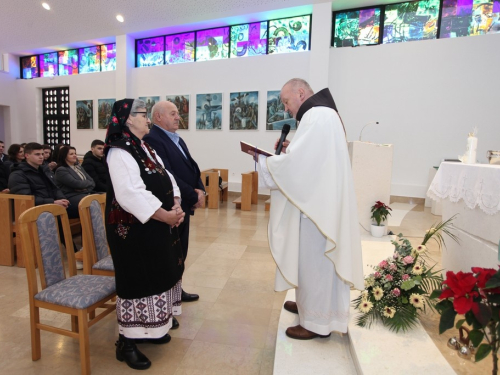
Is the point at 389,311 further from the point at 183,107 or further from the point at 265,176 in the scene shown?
the point at 183,107

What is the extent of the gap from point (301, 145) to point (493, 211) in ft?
4.66

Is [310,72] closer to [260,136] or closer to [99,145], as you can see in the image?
[260,136]

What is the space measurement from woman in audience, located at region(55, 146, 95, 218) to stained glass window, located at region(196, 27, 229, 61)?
6.40 m

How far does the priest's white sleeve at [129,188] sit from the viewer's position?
1.79 meters

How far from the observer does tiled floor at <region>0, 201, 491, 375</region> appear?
2.08 metres

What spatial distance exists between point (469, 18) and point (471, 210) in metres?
7.12

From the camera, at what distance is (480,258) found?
2.38 metres

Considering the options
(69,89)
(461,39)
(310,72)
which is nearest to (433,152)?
(461,39)

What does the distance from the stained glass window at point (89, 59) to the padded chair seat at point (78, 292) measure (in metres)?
11.3

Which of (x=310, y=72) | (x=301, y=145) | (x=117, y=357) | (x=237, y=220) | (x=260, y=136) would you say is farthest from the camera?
(x=260, y=136)

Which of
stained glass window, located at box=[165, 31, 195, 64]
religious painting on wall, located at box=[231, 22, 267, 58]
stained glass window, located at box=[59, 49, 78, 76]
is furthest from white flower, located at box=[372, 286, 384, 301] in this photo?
stained glass window, located at box=[59, 49, 78, 76]

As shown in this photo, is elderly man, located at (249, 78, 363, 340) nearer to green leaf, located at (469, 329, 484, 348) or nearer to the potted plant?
green leaf, located at (469, 329, 484, 348)

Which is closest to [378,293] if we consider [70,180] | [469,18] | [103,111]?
[70,180]

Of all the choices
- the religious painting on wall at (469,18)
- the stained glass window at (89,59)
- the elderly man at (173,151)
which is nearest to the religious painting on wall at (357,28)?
the religious painting on wall at (469,18)
